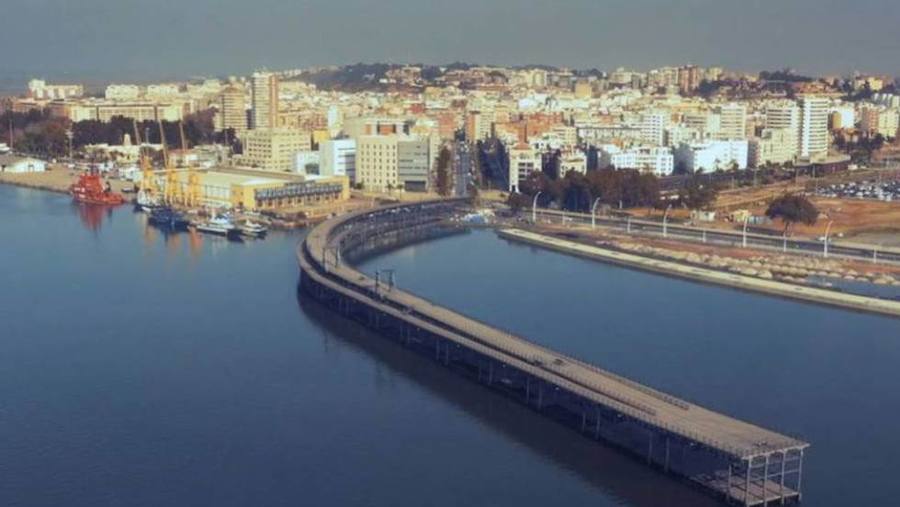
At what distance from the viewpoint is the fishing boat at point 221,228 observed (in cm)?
1255

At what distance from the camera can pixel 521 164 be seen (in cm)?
1650

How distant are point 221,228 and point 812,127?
499 inches

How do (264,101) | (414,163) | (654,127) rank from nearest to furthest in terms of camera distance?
(414,163), (654,127), (264,101)

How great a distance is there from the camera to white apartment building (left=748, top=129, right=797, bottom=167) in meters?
19.4

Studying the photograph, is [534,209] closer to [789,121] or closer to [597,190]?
[597,190]

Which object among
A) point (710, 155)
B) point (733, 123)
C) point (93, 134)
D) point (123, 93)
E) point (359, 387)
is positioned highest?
point (123, 93)

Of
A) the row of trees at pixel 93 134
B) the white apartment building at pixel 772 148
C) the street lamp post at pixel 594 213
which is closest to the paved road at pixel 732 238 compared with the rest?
the street lamp post at pixel 594 213

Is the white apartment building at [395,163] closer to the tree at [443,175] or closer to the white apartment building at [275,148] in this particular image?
the tree at [443,175]

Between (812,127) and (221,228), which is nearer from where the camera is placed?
(221,228)

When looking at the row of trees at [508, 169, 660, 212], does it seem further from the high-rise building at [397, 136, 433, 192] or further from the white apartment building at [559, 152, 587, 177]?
the high-rise building at [397, 136, 433, 192]

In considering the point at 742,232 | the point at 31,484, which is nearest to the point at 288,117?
the point at 742,232

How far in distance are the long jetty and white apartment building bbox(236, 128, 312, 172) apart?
364 inches

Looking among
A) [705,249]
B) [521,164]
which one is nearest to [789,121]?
[521,164]

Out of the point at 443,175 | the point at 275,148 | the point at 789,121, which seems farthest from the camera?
the point at 789,121
